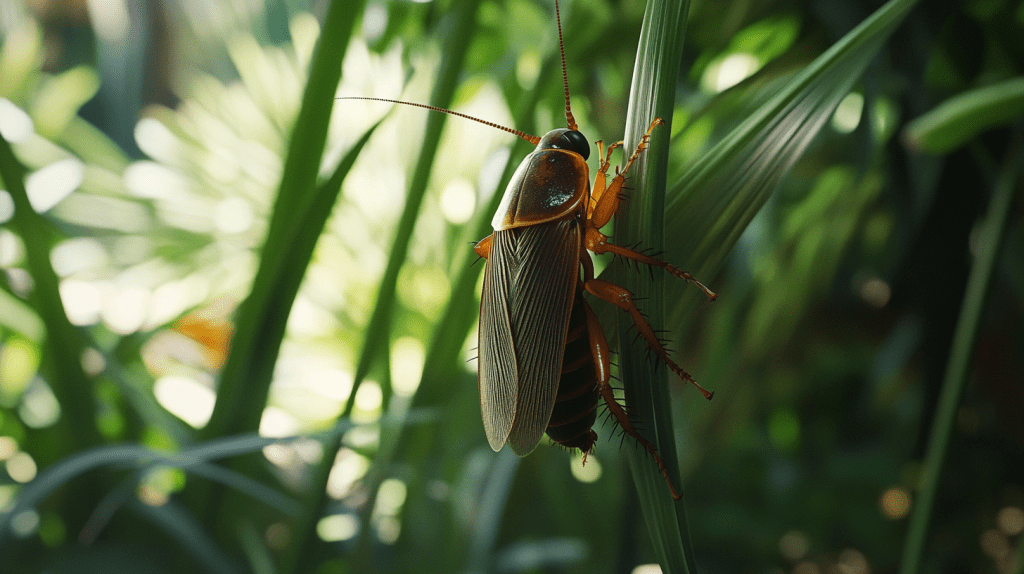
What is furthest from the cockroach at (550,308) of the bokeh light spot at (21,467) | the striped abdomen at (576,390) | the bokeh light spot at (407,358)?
the bokeh light spot at (21,467)

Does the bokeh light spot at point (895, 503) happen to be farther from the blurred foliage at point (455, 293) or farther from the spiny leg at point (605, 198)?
the spiny leg at point (605, 198)

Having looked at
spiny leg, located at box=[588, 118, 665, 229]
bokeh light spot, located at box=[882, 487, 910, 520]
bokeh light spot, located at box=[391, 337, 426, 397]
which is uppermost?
bokeh light spot, located at box=[391, 337, 426, 397]

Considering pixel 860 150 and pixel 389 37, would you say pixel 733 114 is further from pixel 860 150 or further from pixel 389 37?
pixel 389 37

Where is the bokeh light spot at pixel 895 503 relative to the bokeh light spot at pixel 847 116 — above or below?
below

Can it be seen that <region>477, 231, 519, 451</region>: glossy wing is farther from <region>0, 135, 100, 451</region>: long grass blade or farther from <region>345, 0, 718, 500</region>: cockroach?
<region>0, 135, 100, 451</region>: long grass blade

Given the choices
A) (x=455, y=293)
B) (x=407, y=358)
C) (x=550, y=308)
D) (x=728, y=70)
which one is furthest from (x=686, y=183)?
(x=407, y=358)

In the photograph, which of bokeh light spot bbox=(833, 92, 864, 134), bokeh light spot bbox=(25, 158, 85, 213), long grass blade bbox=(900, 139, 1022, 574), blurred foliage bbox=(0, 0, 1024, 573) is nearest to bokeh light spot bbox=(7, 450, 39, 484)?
blurred foliage bbox=(0, 0, 1024, 573)

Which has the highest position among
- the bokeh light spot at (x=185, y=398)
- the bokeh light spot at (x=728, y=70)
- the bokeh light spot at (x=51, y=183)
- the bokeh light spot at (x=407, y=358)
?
the bokeh light spot at (x=728, y=70)
